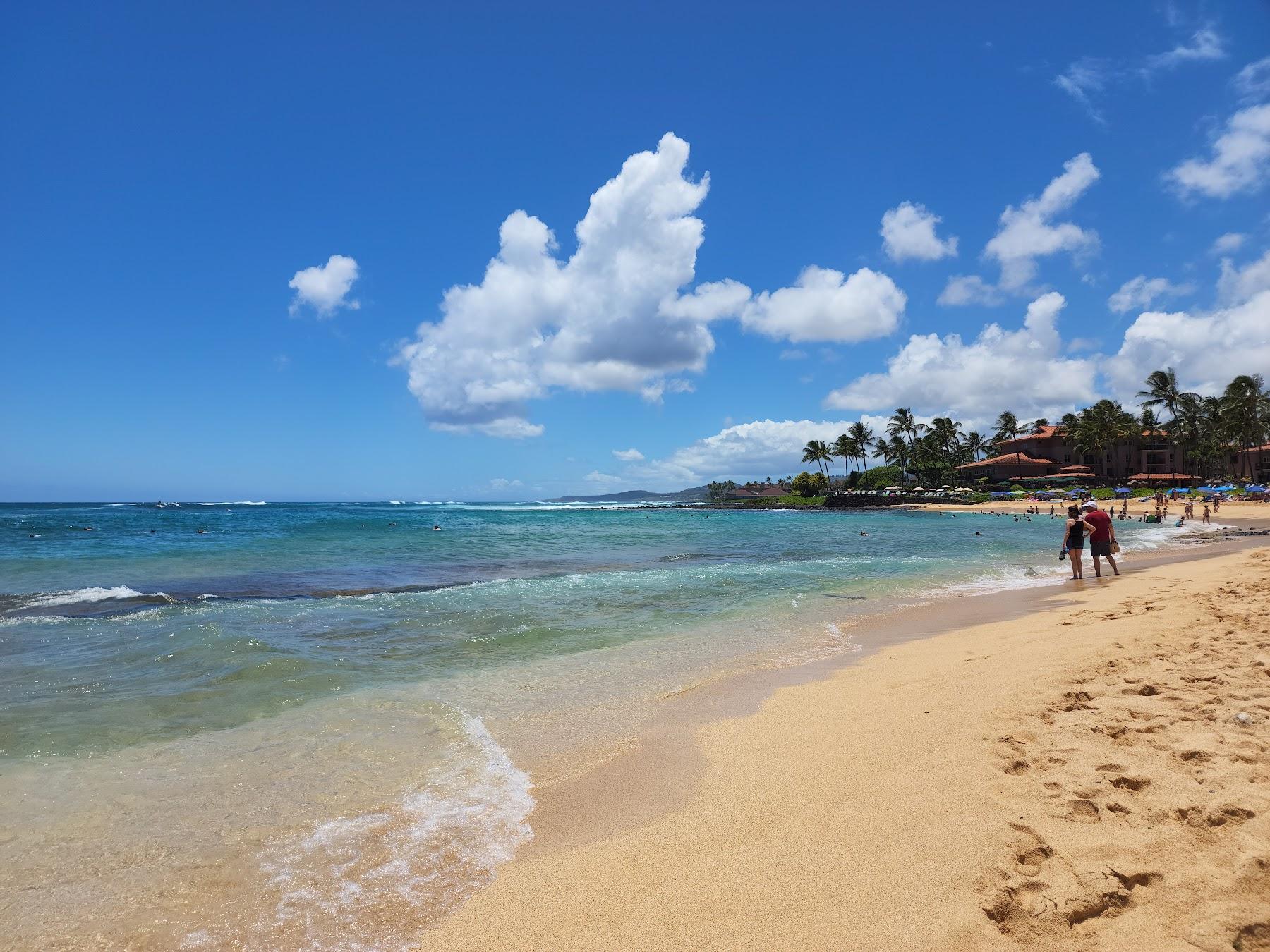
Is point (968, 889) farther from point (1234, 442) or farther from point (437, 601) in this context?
point (1234, 442)

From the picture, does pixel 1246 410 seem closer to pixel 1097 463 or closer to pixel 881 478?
pixel 1097 463

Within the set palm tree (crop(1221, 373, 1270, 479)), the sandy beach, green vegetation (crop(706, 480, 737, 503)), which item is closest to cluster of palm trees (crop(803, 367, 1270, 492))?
palm tree (crop(1221, 373, 1270, 479))

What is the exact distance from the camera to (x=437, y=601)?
14461 millimetres

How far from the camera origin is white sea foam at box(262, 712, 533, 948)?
3.29 m

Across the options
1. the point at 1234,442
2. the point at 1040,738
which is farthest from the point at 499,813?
→ the point at 1234,442

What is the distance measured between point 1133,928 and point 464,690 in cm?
653

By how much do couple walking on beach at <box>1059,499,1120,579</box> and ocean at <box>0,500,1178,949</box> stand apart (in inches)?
46.0

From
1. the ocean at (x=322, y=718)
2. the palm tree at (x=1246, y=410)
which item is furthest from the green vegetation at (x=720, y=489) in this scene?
the ocean at (x=322, y=718)

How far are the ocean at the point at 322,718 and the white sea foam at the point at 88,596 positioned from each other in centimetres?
11

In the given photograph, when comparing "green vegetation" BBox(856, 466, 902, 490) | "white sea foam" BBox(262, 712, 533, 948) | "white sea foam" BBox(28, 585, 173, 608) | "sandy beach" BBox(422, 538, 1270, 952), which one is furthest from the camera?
"green vegetation" BBox(856, 466, 902, 490)

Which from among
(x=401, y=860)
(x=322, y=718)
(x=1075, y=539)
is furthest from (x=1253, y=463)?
(x=401, y=860)

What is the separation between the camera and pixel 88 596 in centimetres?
1517

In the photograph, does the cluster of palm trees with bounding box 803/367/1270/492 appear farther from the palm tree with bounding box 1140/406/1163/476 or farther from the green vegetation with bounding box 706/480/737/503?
the green vegetation with bounding box 706/480/737/503

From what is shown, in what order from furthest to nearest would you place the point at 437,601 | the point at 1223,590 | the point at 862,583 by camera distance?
the point at 862,583 < the point at 437,601 < the point at 1223,590
